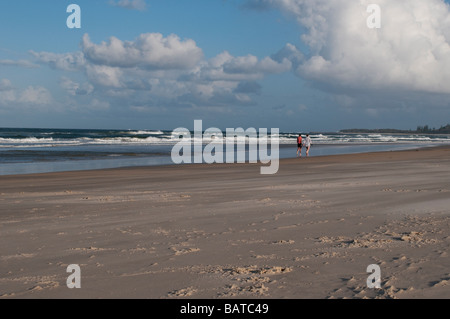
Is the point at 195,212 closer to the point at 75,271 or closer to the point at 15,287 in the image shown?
the point at 75,271

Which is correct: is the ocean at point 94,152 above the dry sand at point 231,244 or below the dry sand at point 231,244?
above

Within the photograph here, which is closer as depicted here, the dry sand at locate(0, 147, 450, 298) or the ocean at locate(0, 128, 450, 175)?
the dry sand at locate(0, 147, 450, 298)

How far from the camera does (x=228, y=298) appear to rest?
420 cm

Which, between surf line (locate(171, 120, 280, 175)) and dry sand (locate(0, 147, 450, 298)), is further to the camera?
surf line (locate(171, 120, 280, 175))

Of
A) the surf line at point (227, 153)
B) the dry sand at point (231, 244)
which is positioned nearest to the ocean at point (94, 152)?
the surf line at point (227, 153)

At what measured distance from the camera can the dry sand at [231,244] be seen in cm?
443

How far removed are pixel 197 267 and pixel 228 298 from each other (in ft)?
3.01

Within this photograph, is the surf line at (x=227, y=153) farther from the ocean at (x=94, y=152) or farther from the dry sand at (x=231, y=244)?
the dry sand at (x=231, y=244)

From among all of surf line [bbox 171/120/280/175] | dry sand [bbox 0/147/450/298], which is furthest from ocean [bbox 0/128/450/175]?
dry sand [bbox 0/147/450/298]

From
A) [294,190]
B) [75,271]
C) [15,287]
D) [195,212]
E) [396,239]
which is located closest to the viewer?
[15,287]

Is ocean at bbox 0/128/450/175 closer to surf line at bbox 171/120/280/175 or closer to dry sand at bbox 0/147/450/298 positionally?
surf line at bbox 171/120/280/175

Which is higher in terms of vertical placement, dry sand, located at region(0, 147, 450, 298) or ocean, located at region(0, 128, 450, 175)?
ocean, located at region(0, 128, 450, 175)

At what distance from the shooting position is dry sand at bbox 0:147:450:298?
4430 millimetres

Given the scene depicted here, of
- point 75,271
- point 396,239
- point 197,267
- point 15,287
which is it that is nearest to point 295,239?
point 396,239
